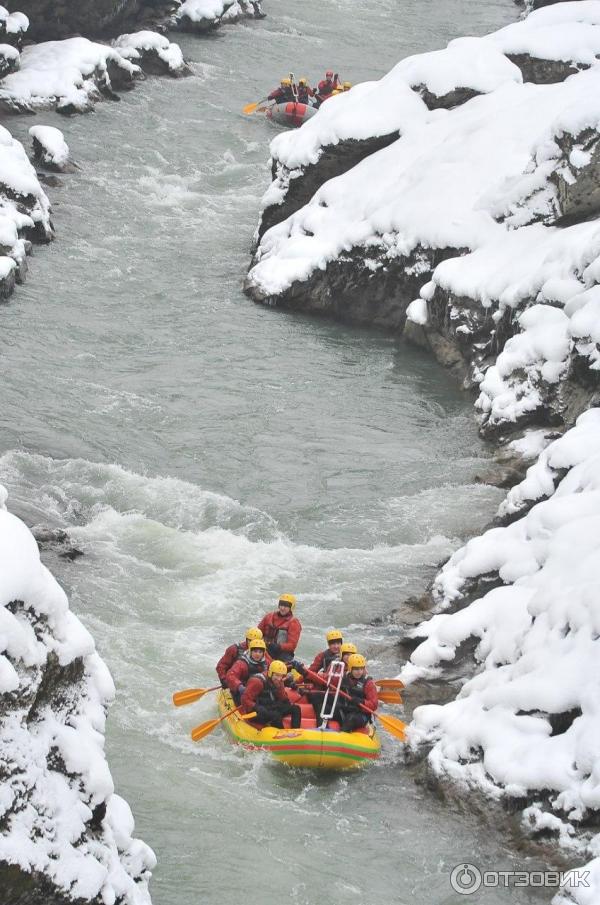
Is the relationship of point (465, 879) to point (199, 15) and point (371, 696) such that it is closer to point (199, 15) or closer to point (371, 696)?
point (371, 696)

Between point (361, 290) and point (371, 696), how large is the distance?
11.3 m

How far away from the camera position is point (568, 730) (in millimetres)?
10570

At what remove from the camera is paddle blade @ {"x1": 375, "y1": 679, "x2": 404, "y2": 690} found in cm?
1273

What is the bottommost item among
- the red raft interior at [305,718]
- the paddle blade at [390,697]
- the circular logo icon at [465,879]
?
the red raft interior at [305,718]

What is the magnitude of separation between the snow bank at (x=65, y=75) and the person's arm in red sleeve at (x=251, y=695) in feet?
70.1

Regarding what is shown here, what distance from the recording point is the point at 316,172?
24.1 metres

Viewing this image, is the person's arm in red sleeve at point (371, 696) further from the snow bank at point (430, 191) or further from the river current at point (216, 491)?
the snow bank at point (430, 191)

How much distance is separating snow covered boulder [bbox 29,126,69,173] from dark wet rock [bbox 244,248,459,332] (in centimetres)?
690

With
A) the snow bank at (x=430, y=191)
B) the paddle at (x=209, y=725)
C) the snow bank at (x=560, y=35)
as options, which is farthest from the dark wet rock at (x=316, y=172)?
the paddle at (x=209, y=725)

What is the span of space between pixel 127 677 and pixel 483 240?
36.2ft

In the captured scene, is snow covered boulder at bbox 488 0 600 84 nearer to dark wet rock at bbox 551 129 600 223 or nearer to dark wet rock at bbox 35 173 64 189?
dark wet rock at bbox 551 129 600 223

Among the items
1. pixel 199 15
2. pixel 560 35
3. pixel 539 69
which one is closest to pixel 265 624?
pixel 539 69

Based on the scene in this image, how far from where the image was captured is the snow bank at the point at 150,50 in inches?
1357

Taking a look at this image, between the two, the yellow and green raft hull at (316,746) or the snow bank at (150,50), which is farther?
the snow bank at (150,50)
